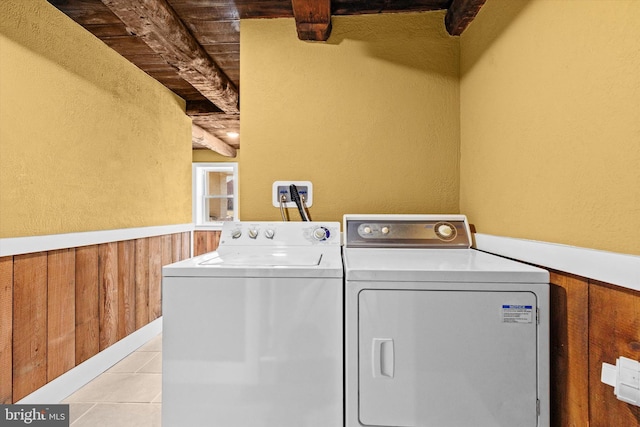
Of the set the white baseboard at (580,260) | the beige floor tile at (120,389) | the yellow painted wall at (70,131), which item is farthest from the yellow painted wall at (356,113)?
the beige floor tile at (120,389)

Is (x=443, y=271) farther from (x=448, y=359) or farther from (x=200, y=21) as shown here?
(x=200, y=21)

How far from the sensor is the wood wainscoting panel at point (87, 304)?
2.14 m

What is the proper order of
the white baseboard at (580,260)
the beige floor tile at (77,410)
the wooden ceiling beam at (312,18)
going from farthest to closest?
the beige floor tile at (77,410) → the wooden ceiling beam at (312,18) → the white baseboard at (580,260)

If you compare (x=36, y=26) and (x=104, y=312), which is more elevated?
(x=36, y=26)

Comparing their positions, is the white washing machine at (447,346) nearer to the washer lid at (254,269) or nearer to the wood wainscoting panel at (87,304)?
the washer lid at (254,269)

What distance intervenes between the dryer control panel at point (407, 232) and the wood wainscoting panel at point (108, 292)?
1.76 meters

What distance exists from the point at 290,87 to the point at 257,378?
156 centimetres

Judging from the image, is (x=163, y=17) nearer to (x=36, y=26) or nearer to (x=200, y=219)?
(x=36, y=26)

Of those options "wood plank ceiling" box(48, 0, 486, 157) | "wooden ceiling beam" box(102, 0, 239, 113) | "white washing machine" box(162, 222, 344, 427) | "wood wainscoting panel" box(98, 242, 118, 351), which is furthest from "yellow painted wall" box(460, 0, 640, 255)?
"wood wainscoting panel" box(98, 242, 118, 351)

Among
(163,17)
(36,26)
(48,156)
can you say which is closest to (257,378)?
(48,156)

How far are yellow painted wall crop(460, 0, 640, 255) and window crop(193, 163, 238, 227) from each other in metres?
4.69

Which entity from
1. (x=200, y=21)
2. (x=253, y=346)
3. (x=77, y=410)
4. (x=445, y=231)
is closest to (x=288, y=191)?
(x=445, y=231)

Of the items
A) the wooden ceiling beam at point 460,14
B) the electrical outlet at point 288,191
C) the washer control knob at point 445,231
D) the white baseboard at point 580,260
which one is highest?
the wooden ceiling beam at point 460,14

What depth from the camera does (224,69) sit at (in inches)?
112
